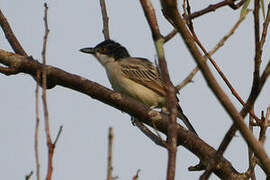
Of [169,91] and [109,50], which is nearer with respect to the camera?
[169,91]

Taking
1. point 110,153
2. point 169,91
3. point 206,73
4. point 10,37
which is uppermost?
point 10,37

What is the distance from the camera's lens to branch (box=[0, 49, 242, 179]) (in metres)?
4.34

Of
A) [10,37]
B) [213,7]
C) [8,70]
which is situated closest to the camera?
[213,7]

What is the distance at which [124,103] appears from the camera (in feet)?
14.9

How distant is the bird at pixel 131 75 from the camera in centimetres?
834

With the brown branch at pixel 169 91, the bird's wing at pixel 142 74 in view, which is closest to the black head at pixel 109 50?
the bird's wing at pixel 142 74

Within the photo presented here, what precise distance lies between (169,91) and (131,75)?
6.39 m

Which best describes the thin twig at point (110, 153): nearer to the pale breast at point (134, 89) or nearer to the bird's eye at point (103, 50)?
the pale breast at point (134, 89)

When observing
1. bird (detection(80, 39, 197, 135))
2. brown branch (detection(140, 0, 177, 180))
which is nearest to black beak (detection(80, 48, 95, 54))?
bird (detection(80, 39, 197, 135))

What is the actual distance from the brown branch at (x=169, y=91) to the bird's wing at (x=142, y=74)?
5.87 m

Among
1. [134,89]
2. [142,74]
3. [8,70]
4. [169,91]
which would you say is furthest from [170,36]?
[142,74]

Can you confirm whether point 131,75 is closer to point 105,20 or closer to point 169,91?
point 105,20

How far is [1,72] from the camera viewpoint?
4.89 meters

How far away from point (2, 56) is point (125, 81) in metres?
3.62
